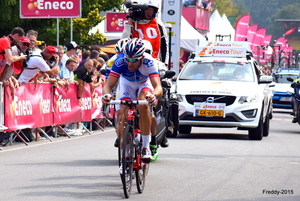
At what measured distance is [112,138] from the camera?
16016 mm

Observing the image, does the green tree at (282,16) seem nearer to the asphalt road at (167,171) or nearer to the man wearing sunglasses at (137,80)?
the asphalt road at (167,171)

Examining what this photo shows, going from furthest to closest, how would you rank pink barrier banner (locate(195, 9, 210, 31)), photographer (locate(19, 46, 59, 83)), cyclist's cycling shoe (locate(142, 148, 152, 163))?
pink barrier banner (locate(195, 9, 210, 31)), photographer (locate(19, 46, 59, 83)), cyclist's cycling shoe (locate(142, 148, 152, 163))

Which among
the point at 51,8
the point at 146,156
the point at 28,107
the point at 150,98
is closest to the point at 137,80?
the point at 150,98

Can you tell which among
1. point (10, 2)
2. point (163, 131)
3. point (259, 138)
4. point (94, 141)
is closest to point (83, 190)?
point (163, 131)

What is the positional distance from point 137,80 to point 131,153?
3.78 ft

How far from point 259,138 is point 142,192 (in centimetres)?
800

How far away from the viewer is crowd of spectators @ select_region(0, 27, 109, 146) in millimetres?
13695

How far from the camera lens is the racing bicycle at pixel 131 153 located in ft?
25.6

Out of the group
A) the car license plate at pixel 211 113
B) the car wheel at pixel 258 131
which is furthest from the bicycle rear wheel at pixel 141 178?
the car wheel at pixel 258 131

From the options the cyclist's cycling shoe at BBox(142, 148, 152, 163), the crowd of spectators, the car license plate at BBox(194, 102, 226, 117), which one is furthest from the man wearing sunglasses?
the car license plate at BBox(194, 102, 226, 117)

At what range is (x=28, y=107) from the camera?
14.4 metres

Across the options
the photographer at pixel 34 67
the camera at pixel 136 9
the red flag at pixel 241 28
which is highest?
the camera at pixel 136 9

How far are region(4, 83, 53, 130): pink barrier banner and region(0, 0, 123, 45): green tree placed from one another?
10.8m

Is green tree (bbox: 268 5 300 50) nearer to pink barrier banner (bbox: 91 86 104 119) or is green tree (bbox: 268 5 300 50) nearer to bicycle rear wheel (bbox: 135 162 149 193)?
pink barrier banner (bbox: 91 86 104 119)
